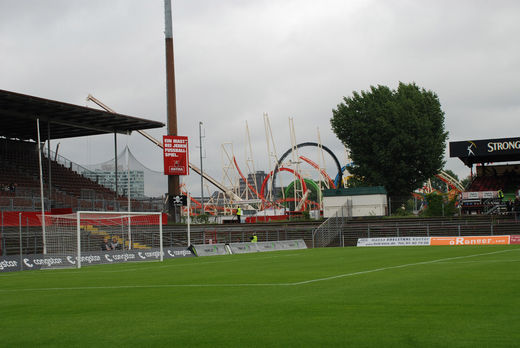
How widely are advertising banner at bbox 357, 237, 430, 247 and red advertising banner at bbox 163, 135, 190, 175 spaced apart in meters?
15.2

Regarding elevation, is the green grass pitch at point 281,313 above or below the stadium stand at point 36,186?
below

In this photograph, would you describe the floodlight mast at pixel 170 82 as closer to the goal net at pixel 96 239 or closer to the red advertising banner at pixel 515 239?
the goal net at pixel 96 239

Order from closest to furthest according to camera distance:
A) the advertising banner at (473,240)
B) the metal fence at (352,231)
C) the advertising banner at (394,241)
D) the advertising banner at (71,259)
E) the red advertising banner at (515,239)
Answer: the advertising banner at (71,259) → the red advertising banner at (515,239) → the advertising banner at (473,240) → the advertising banner at (394,241) → the metal fence at (352,231)

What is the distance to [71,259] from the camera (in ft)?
95.9

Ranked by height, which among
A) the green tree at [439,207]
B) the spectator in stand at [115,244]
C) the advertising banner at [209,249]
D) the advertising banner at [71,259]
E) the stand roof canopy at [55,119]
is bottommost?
the advertising banner at [209,249]

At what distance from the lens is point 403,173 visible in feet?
199

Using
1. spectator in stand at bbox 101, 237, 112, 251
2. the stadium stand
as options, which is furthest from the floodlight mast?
spectator in stand at bbox 101, 237, 112, 251

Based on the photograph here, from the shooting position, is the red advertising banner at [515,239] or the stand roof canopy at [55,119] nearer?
the red advertising banner at [515,239]

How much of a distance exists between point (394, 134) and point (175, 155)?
28813 mm

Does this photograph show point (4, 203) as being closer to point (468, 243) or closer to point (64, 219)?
point (64, 219)

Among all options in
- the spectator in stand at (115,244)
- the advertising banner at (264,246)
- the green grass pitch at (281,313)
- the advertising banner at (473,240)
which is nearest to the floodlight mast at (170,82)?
the advertising banner at (264,246)

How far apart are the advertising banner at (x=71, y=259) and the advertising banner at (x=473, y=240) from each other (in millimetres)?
20029

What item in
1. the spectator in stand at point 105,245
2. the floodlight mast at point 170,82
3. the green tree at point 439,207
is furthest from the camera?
the floodlight mast at point 170,82

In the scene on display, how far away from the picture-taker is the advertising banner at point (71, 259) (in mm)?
27641
